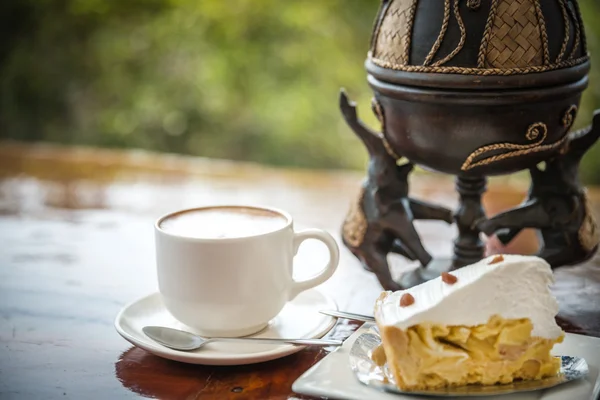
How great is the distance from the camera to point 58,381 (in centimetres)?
89

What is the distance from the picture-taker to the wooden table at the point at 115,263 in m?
0.89

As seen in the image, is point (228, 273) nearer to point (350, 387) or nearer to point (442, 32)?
point (350, 387)

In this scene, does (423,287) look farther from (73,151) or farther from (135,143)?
(135,143)

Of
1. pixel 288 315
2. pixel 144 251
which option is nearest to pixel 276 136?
pixel 144 251

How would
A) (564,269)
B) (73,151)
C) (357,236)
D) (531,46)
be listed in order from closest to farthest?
(531,46) → (357,236) → (564,269) → (73,151)

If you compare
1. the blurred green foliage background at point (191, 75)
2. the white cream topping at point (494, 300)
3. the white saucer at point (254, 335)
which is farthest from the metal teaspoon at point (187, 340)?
the blurred green foliage background at point (191, 75)

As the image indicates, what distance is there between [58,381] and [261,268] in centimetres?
25

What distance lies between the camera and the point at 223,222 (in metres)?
1.01

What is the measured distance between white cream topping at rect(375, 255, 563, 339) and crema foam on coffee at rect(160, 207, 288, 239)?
220 millimetres

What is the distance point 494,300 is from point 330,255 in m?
0.24

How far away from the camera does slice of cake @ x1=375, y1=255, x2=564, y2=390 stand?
81 cm

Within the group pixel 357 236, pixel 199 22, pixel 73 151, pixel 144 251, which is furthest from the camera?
pixel 199 22

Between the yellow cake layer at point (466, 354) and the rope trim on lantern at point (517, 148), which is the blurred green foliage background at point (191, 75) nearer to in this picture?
the rope trim on lantern at point (517, 148)

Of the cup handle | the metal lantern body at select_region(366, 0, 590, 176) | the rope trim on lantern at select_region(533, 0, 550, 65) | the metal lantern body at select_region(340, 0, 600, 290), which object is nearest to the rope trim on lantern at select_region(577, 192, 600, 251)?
the metal lantern body at select_region(340, 0, 600, 290)
